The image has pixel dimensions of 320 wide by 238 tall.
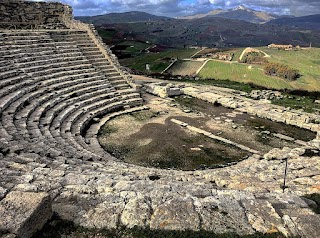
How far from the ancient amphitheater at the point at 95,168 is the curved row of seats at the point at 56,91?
0.07 metres

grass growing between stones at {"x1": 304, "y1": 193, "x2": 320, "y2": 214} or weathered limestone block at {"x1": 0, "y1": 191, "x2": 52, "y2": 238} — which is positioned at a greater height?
weathered limestone block at {"x1": 0, "y1": 191, "x2": 52, "y2": 238}

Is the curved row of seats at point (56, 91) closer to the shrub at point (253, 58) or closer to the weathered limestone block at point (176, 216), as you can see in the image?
the weathered limestone block at point (176, 216)

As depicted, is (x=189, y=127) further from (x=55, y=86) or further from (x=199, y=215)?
(x=199, y=215)

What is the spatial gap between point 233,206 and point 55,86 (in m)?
15.2

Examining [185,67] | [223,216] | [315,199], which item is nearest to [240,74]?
[185,67]

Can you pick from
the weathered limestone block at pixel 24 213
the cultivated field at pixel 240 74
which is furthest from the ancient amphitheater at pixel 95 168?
the cultivated field at pixel 240 74

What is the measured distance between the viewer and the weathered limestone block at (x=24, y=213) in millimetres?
4875

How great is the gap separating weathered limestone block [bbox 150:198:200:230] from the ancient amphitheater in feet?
0.07

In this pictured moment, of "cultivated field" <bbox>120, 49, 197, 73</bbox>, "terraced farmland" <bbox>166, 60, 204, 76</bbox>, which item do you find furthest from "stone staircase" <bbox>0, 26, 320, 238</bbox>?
"cultivated field" <bbox>120, 49, 197, 73</bbox>

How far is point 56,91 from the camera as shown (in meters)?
18.5

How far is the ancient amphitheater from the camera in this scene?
5.77 meters

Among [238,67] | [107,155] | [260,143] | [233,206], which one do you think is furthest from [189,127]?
[238,67]

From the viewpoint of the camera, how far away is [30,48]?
2144 centimetres

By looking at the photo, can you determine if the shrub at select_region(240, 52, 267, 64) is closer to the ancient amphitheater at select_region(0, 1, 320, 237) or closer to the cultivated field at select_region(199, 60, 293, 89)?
the cultivated field at select_region(199, 60, 293, 89)
